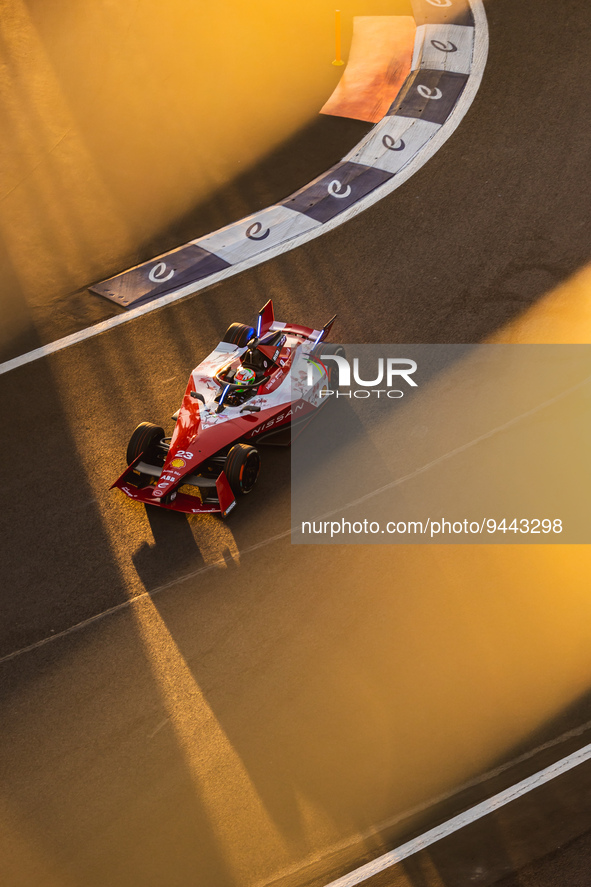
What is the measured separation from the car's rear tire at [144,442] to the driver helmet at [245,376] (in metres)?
1.18

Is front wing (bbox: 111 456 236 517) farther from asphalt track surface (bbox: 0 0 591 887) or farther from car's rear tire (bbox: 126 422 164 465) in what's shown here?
asphalt track surface (bbox: 0 0 591 887)

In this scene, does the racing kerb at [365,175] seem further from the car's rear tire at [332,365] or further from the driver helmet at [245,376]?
the driver helmet at [245,376]

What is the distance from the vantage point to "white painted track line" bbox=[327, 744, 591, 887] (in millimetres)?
7566

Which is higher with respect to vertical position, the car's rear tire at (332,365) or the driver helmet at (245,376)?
the driver helmet at (245,376)

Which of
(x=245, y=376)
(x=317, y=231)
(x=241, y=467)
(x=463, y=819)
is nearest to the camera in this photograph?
(x=463, y=819)

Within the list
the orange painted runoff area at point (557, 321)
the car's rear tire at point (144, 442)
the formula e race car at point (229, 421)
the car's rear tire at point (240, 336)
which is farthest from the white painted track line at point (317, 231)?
the orange painted runoff area at point (557, 321)

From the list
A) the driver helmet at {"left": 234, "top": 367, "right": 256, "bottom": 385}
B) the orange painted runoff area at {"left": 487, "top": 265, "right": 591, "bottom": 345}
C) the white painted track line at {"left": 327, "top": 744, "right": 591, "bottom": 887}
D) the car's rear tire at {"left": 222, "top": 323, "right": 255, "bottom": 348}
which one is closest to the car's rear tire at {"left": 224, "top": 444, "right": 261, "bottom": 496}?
the driver helmet at {"left": 234, "top": 367, "right": 256, "bottom": 385}

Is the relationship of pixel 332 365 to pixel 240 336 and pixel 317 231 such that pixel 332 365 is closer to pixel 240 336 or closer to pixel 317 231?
pixel 240 336

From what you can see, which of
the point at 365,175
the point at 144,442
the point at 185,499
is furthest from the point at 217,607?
the point at 365,175

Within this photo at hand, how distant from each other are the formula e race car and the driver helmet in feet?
0.04

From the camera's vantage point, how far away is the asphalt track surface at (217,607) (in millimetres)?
7906

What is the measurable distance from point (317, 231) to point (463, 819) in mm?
9341

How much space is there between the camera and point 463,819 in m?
7.82

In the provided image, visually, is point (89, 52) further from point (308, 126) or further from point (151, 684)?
point (151, 684)
